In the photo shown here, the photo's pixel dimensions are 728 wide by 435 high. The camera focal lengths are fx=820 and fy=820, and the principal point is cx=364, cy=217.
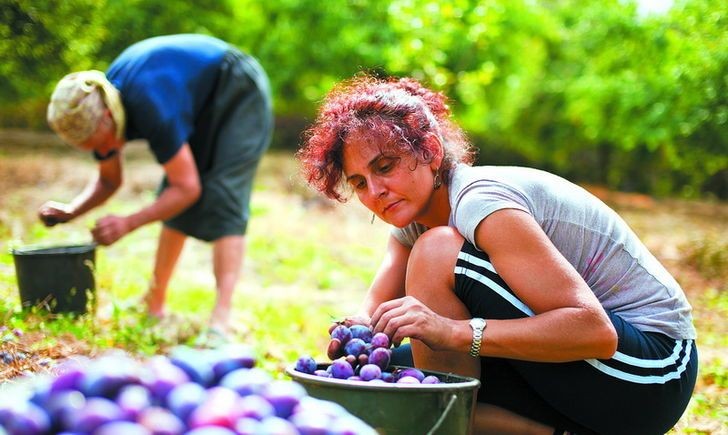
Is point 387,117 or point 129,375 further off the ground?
point 387,117

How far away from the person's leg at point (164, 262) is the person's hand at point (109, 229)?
21.1 inches

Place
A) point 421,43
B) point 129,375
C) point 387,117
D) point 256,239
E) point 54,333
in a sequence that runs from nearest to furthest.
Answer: point 129,375, point 387,117, point 54,333, point 256,239, point 421,43

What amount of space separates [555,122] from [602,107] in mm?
2712

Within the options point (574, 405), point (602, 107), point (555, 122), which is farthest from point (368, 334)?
point (555, 122)

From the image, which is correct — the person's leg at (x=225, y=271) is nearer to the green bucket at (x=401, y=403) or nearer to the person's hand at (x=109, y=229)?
the person's hand at (x=109, y=229)

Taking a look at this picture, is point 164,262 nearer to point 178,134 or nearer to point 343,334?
point 178,134

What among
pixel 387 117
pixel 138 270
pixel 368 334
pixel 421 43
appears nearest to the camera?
pixel 368 334

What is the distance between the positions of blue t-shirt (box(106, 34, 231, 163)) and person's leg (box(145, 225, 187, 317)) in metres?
0.58

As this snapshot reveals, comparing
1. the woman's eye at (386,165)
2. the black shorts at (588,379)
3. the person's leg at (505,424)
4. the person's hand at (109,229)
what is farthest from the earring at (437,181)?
the person's hand at (109,229)

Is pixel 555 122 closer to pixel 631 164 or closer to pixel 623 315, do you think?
pixel 631 164

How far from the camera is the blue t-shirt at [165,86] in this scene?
3.51 m

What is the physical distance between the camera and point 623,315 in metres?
2.16

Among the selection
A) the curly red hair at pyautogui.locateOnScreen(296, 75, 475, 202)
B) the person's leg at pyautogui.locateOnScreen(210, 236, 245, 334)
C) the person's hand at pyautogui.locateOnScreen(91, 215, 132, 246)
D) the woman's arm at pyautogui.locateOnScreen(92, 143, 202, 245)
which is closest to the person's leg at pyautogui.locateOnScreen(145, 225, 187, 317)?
the person's leg at pyautogui.locateOnScreen(210, 236, 245, 334)

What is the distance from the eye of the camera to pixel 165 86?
3.61 meters
